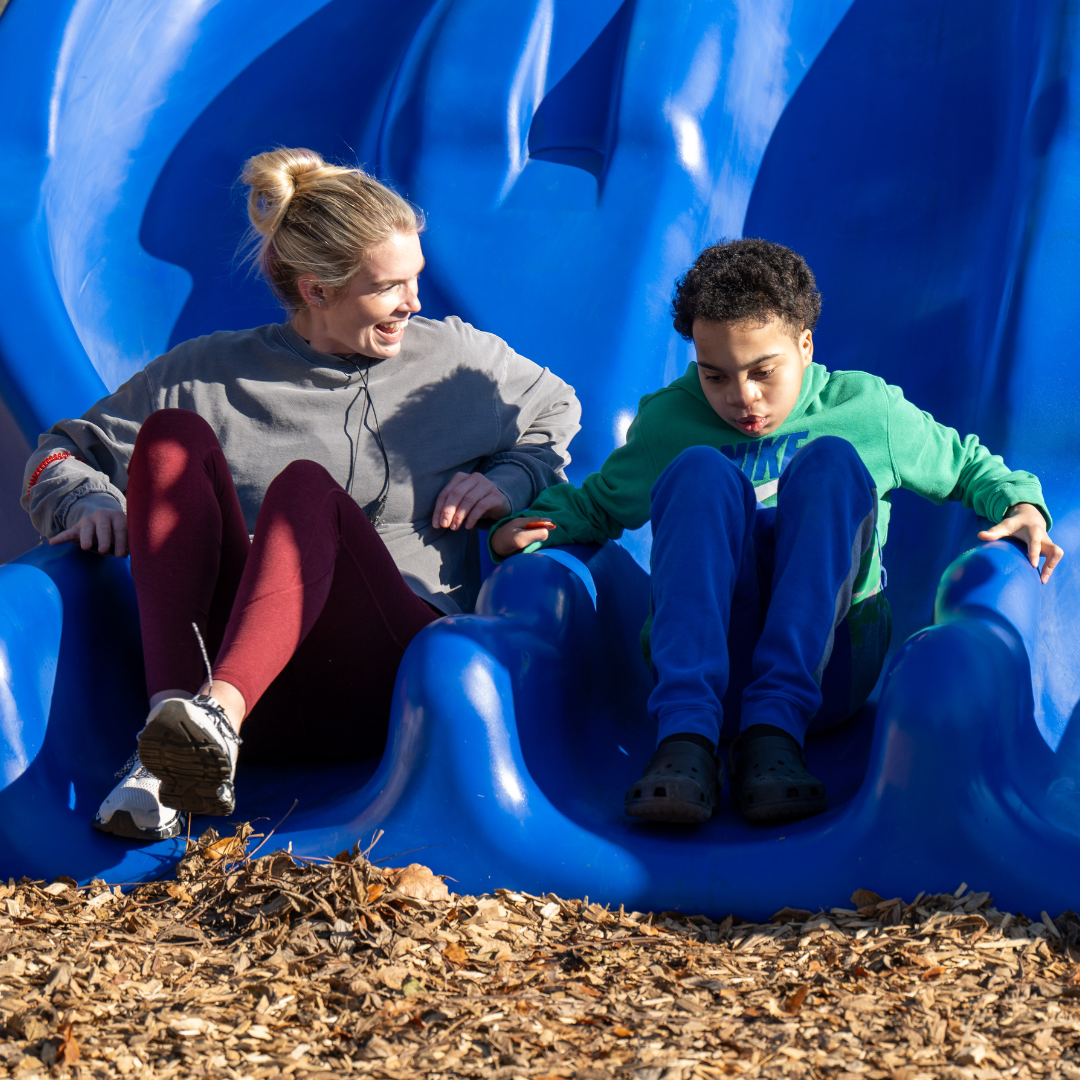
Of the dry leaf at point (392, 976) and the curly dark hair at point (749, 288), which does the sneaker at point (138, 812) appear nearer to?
the dry leaf at point (392, 976)

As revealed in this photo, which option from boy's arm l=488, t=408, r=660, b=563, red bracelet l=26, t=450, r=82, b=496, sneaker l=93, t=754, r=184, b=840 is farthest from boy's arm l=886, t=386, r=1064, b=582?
red bracelet l=26, t=450, r=82, b=496

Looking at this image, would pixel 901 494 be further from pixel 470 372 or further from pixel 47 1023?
pixel 47 1023

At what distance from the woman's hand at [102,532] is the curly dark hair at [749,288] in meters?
1.03

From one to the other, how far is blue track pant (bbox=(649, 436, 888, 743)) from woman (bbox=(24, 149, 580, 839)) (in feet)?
1.52

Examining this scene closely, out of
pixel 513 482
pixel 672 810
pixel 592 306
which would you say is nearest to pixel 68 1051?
pixel 672 810

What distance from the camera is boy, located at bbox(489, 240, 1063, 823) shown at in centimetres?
173

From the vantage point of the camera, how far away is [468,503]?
2.26 m

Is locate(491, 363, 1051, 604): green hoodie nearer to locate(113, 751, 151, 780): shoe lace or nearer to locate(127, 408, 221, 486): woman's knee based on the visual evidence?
locate(127, 408, 221, 486): woman's knee

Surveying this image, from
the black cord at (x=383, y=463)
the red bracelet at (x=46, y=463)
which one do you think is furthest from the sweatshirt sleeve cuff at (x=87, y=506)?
the black cord at (x=383, y=463)

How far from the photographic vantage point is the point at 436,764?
1752mm

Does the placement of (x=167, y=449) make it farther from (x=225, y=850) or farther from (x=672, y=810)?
(x=672, y=810)

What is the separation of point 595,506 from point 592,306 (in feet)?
3.03

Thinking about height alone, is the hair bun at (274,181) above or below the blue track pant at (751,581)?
above

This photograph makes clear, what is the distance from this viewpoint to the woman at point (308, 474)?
6.00ft
